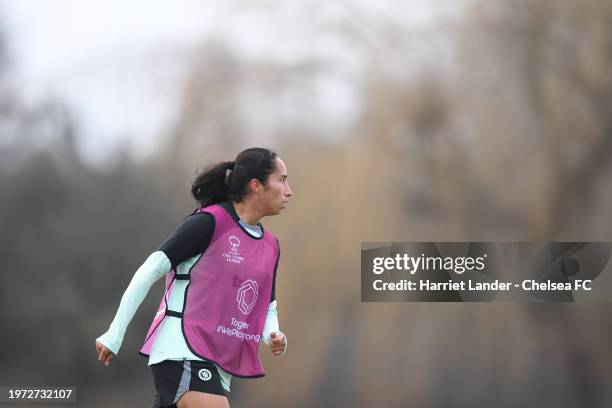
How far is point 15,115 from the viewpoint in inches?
211

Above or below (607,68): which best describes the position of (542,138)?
below

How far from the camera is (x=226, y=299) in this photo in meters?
2.62

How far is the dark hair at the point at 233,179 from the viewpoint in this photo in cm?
275

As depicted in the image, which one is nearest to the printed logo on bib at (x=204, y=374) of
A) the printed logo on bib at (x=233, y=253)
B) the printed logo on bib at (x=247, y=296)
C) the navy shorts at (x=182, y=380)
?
the navy shorts at (x=182, y=380)

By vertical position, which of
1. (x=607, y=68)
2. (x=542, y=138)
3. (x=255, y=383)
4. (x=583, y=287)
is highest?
(x=607, y=68)

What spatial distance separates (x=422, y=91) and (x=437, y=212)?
72cm

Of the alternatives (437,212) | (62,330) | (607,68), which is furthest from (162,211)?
(607,68)

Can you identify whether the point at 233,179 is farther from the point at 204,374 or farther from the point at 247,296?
the point at 204,374

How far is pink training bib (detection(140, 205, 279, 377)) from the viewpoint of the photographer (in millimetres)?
2566

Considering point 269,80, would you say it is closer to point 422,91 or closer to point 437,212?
point 422,91

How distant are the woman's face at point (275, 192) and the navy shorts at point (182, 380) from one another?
1.76 feet

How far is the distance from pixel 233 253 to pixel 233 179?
0.26m

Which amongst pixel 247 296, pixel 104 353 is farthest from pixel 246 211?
pixel 104 353

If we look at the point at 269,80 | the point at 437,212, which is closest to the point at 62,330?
the point at 269,80
